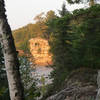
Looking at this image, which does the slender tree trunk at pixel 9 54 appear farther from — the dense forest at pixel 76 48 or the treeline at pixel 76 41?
the treeline at pixel 76 41

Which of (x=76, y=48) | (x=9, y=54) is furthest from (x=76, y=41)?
(x=9, y=54)

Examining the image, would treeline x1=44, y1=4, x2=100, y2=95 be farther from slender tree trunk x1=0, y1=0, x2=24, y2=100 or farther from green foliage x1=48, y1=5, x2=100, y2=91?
slender tree trunk x1=0, y1=0, x2=24, y2=100

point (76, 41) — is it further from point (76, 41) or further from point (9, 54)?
point (9, 54)

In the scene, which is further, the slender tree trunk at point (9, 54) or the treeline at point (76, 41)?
the treeline at point (76, 41)

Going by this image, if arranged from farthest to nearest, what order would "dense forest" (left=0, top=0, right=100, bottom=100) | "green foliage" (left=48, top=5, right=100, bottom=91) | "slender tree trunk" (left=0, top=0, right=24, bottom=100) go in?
"green foliage" (left=48, top=5, right=100, bottom=91)
"dense forest" (left=0, top=0, right=100, bottom=100)
"slender tree trunk" (left=0, top=0, right=24, bottom=100)

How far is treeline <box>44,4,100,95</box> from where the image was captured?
651cm

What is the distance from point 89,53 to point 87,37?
0.60 meters

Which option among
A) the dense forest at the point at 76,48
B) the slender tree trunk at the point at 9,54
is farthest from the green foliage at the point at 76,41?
the slender tree trunk at the point at 9,54

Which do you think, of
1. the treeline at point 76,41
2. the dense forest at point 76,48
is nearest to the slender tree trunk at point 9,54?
the dense forest at point 76,48

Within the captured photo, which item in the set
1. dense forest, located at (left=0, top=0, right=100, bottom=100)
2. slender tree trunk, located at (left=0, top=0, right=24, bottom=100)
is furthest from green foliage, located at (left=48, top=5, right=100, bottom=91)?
slender tree trunk, located at (left=0, top=0, right=24, bottom=100)

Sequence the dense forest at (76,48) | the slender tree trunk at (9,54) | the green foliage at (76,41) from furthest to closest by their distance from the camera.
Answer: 1. the green foliage at (76,41)
2. the dense forest at (76,48)
3. the slender tree trunk at (9,54)

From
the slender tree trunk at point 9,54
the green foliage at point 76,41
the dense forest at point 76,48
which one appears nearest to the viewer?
the slender tree trunk at point 9,54

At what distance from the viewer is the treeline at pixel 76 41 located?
6.51 metres

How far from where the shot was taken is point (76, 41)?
6668 millimetres
